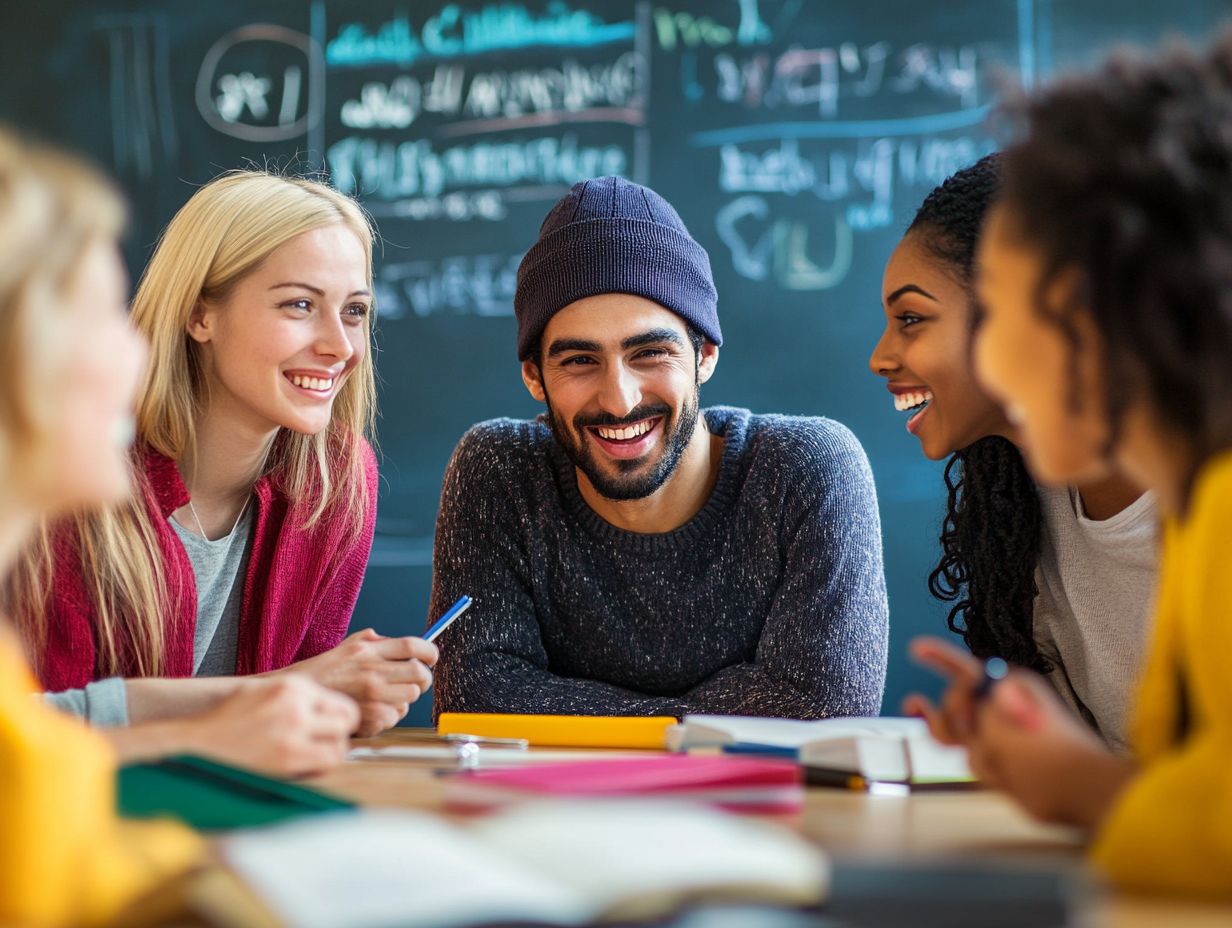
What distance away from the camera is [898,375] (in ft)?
6.15

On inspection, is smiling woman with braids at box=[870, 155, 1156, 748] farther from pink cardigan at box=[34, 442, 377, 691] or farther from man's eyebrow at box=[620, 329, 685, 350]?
pink cardigan at box=[34, 442, 377, 691]

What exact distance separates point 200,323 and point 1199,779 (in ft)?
5.62

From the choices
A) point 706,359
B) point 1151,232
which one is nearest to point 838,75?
point 706,359

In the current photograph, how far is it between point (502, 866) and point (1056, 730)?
0.43 m

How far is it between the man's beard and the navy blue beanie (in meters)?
0.14

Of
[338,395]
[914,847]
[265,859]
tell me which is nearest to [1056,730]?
[914,847]

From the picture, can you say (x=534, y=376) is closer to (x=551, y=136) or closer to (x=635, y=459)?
(x=635, y=459)

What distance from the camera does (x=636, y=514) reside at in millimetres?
2064

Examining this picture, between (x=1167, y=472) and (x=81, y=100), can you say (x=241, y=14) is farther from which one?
(x=1167, y=472)

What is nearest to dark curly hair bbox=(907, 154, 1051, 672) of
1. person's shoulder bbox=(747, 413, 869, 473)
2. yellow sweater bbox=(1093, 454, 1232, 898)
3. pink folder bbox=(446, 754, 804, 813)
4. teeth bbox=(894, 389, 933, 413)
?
teeth bbox=(894, 389, 933, 413)

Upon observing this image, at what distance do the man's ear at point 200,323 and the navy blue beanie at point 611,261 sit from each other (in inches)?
19.4

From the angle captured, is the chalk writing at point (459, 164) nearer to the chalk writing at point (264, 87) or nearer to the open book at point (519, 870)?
the chalk writing at point (264, 87)

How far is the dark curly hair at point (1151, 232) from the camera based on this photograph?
2.70 ft

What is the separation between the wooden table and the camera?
70 cm
